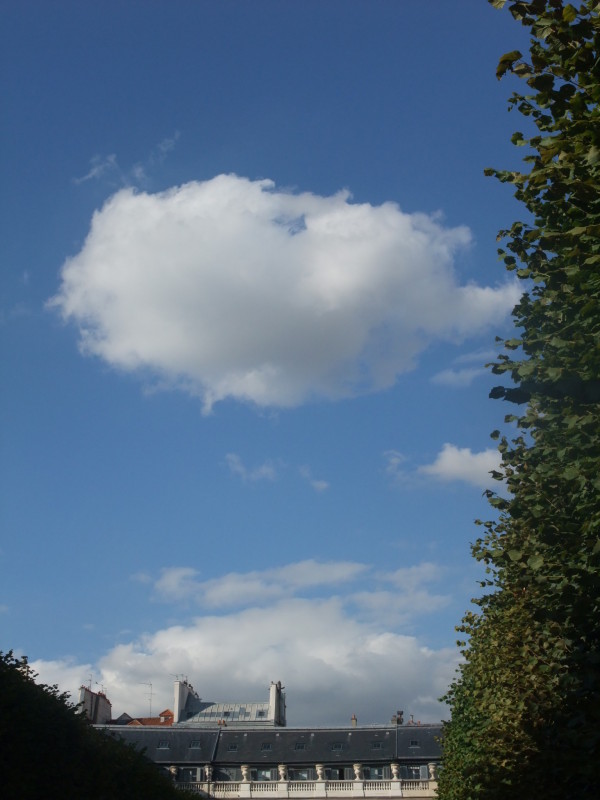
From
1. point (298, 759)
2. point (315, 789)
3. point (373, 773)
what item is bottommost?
point (315, 789)

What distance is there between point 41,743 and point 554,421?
24.4 meters

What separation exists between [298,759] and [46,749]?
53653 millimetres

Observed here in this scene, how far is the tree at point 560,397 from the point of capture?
44.6 feet

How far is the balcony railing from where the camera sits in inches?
3031

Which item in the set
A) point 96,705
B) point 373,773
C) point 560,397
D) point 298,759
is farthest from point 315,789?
point 560,397

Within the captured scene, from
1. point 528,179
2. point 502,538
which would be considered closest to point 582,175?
point 528,179

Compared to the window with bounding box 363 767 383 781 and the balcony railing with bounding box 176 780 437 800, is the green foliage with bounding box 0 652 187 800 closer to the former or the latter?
the balcony railing with bounding box 176 780 437 800

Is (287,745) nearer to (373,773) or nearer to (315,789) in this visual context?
(315,789)

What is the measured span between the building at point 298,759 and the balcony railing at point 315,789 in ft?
0.27

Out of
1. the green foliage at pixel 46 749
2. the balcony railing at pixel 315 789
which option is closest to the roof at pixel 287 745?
the balcony railing at pixel 315 789

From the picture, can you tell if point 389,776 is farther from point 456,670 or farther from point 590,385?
point 590,385

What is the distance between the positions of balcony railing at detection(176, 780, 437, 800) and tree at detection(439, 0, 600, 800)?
199ft

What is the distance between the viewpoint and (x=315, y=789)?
78.1 meters

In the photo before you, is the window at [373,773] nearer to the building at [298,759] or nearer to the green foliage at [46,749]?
the building at [298,759]
